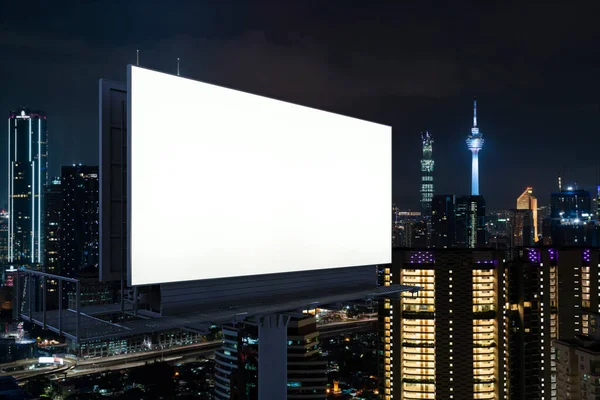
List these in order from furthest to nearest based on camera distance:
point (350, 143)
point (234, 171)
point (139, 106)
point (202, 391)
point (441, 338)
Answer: point (202, 391), point (441, 338), point (350, 143), point (234, 171), point (139, 106)

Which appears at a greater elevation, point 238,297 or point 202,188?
point 202,188

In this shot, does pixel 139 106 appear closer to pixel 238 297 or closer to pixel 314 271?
pixel 238 297

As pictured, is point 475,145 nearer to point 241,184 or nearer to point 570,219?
point 570,219

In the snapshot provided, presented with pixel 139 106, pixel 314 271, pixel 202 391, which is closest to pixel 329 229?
pixel 314 271

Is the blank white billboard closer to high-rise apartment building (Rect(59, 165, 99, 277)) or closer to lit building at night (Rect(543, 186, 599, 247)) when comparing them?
high-rise apartment building (Rect(59, 165, 99, 277))

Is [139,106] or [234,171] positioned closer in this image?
[139,106]

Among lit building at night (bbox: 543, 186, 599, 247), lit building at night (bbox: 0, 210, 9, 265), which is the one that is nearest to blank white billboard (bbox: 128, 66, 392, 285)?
lit building at night (bbox: 0, 210, 9, 265)

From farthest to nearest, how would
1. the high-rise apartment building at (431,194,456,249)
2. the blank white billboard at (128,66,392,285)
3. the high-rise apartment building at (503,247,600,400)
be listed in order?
the high-rise apartment building at (431,194,456,249), the high-rise apartment building at (503,247,600,400), the blank white billboard at (128,66,392,285)
